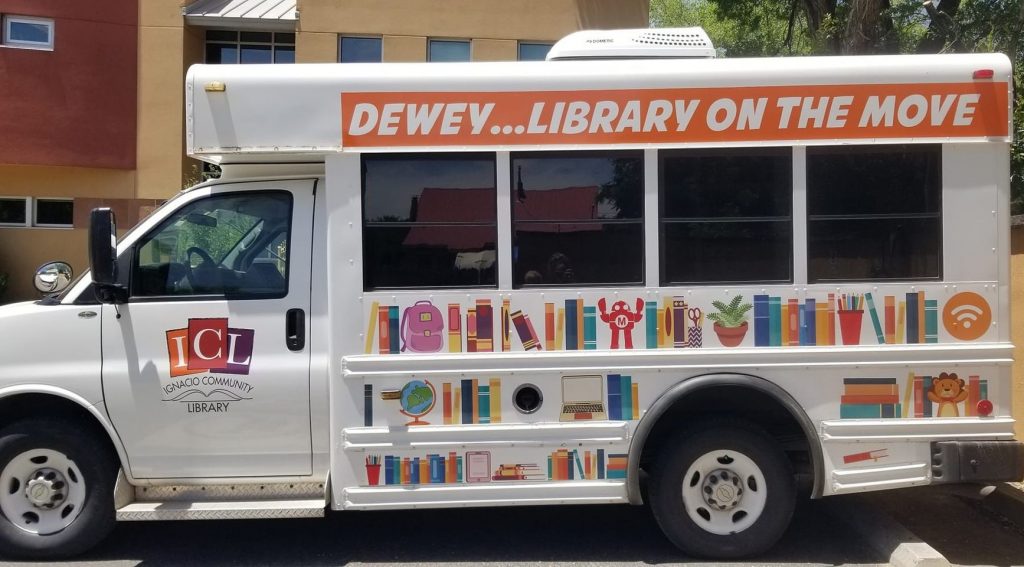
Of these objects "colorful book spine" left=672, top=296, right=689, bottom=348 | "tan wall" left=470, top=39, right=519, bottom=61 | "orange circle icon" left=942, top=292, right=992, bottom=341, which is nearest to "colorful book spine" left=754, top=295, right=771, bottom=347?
"colorful book spine" left=672, top=296, right=689, bottom=348

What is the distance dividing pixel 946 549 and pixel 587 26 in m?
13.2

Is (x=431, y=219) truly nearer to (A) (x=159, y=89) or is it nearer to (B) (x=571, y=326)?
(B) (x=571, y=326)

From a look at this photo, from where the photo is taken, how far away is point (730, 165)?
4.91 m

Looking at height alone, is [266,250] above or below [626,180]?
below

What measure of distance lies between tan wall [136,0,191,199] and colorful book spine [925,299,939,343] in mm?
14306

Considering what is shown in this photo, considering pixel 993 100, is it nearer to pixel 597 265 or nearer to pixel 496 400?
pixel 597 265

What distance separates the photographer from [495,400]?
15.8ft

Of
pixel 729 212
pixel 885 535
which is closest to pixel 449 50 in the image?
pixel 729 212

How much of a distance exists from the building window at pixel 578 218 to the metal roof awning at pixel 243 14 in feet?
42.0

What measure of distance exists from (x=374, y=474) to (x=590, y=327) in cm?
147

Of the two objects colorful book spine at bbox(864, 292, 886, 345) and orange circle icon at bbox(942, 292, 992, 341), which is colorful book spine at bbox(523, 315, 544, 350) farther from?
Result: orange circle icon at bbox(942, 292, 992, 341)

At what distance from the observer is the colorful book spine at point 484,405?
480cm

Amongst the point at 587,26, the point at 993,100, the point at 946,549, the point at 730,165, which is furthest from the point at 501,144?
the point at 587,26

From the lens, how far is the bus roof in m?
4.80
